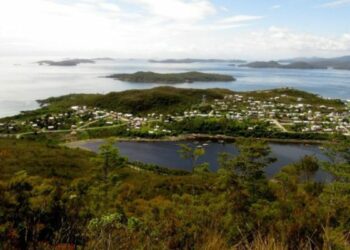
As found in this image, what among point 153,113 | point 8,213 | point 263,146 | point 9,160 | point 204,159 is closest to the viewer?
point 8,213

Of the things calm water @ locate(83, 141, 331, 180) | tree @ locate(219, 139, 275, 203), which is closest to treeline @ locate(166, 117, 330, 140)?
calm water @ locate(83, 141, 331, 180)

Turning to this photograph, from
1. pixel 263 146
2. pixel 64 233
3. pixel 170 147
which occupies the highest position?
pixel 64 233

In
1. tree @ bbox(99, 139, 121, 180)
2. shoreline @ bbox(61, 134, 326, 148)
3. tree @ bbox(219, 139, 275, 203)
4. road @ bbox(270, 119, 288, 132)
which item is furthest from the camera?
road @ bbox(270, 119, 288, 132)

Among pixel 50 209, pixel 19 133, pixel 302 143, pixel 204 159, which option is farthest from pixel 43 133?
pixel 50 209

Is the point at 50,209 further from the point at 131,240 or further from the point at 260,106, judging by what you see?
the point at 260,106

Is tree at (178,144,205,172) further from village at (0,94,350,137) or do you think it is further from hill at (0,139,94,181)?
village at (0,94,350,137)

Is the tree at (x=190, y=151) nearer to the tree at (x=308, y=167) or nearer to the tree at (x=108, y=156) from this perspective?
the tree at (x=308, y=167)

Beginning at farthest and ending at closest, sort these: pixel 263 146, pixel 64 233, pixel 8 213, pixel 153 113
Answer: pixel 153 113
pixel 263 146
pixel 8 213
pixel 64 233
